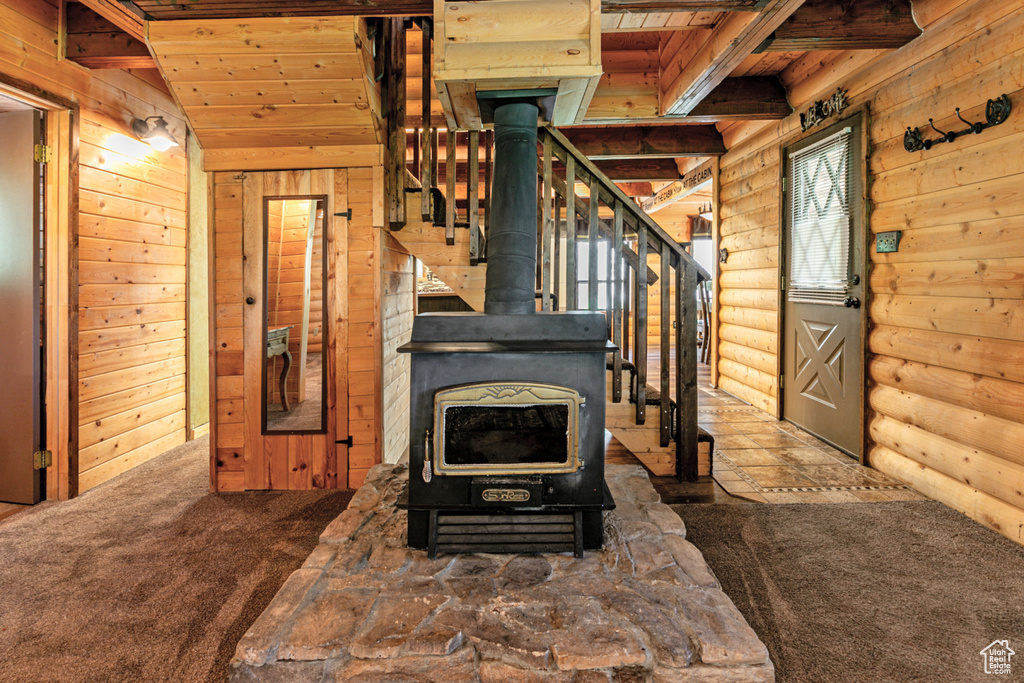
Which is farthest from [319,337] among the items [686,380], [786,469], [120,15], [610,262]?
[786,469]

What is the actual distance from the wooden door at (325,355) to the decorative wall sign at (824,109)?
318 centimetres

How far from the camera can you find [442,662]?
4.63 feet

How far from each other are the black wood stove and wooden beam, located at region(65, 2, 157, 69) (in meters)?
2.44

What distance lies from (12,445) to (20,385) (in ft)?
1.07

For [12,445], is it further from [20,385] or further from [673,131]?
[673,131]

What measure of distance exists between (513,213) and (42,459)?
2.81 m

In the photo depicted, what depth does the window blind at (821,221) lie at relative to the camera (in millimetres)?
3582

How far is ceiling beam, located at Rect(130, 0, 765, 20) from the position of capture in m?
2.39

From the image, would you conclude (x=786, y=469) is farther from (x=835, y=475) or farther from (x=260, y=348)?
(x=260, y=348)

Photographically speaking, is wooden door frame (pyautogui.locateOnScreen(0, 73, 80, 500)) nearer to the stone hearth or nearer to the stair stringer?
the stair stringer

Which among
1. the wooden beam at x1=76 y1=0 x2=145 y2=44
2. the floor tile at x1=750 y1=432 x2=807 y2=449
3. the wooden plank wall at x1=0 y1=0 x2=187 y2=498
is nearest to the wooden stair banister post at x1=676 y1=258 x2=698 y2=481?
the floor tile at x1=750 y1=432 x2=807 y2=449

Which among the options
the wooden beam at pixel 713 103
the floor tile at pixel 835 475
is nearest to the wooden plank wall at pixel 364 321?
the wooden beam at pixel 713 103

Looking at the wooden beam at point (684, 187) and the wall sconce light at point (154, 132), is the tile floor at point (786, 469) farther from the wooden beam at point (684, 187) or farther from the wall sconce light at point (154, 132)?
the wall sconce light at point (154, 132)

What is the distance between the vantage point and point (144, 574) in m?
2.10
